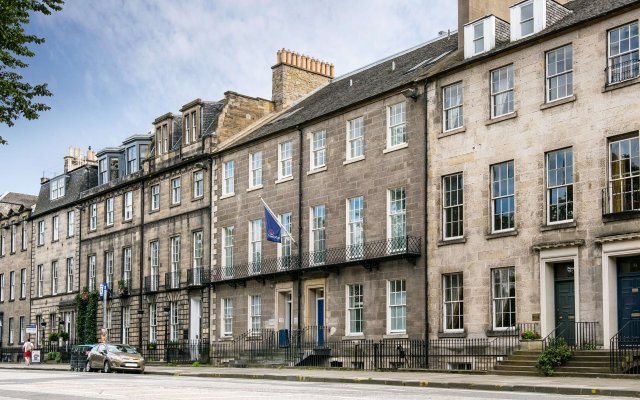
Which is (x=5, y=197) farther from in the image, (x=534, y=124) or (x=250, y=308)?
(x=534, y=124)

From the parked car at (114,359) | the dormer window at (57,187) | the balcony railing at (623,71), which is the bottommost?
the parked car at (114,359)

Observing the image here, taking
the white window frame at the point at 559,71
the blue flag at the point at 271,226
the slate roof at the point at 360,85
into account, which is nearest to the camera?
the white window frame at the point at 559,71

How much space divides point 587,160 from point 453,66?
21.1 feet

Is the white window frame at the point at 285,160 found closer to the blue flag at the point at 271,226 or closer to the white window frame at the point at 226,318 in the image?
the blue flag at the point at 271,226

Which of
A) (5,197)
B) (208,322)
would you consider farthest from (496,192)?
(5,197)

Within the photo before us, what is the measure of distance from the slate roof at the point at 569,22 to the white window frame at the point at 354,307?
845 cm

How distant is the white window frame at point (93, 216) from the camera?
56150mm

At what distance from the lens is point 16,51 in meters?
24.3

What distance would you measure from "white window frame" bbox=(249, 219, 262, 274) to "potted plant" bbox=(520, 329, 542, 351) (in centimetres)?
1580

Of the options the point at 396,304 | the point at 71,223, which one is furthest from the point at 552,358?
the point at 71,223

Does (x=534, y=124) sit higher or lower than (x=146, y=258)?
higher

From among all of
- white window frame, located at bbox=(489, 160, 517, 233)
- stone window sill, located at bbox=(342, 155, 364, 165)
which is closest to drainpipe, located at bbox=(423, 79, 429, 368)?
white window frame, located at bbox=(489, 160, 517, 233)

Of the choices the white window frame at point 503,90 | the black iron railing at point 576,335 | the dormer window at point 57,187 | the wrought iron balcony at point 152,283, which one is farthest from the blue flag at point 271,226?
the dormer window at point 57,187

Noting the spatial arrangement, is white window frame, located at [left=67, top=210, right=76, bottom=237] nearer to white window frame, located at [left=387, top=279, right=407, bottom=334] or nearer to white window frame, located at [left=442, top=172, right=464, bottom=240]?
white window frame, located at [left=387, top=279, right=407, bottom=334]
